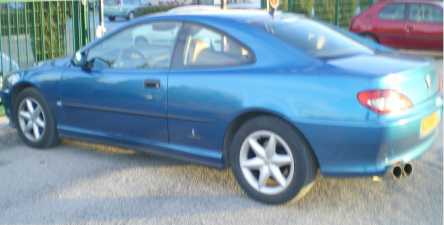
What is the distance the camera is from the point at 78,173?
207 inches

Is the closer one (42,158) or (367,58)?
(367,58)

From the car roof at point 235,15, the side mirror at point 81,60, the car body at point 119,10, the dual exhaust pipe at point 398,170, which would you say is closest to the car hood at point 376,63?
the dual exhaust pipe at point 398,170

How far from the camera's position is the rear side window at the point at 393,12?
13.7 metres

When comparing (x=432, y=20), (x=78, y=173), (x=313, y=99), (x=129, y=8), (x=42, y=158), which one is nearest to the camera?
(x=313, y=99)

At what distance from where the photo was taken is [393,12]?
45.3 feet

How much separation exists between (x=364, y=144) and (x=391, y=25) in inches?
412

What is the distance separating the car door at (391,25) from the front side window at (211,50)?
982 cm

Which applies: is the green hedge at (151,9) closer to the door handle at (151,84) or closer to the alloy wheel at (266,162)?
the door handle at (151,84)

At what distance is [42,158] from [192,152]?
177 centimetres

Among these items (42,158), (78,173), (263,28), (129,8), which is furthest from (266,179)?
(129,8)

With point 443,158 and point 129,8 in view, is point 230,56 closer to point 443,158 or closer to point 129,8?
point 443,158

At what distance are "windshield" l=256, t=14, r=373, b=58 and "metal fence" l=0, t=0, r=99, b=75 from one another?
4.13 meters

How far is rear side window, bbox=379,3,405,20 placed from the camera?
45.0 feet

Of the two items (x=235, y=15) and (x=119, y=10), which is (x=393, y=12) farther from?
(x=119, y=10)
